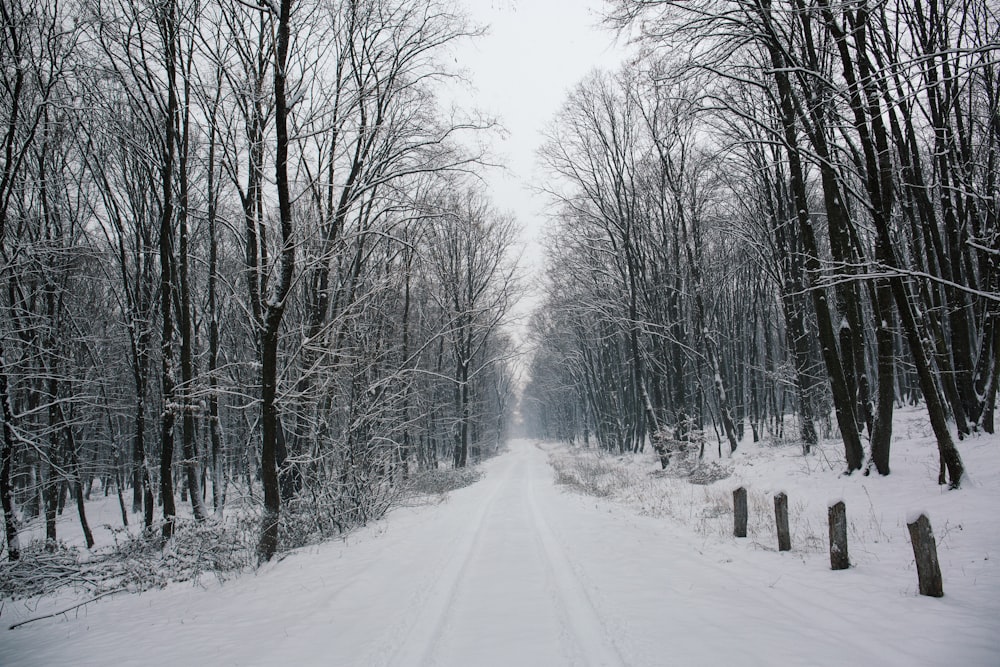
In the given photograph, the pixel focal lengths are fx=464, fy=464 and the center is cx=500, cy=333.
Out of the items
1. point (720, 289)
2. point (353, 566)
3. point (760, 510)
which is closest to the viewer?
point (353, 566)

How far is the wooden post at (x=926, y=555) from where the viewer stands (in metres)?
4.65

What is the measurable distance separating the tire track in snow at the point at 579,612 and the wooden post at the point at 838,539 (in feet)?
10.2

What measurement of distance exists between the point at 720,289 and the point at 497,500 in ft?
61.1

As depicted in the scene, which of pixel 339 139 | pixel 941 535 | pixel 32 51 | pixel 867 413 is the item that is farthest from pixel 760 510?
pixel 32 51

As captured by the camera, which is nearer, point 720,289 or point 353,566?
point 353,566

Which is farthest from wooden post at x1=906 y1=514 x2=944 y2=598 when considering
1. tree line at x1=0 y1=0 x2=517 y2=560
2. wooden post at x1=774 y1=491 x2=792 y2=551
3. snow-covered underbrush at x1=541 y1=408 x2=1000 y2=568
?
tree line at x1=0 y1=0 x2=517 y2=560

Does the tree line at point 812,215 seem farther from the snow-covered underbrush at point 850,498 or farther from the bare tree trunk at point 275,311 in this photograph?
the bare tree trunk at point 275,311

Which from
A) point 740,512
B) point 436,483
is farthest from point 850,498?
point 436,483

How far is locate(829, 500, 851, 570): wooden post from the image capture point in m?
5.67

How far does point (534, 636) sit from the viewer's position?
451cm

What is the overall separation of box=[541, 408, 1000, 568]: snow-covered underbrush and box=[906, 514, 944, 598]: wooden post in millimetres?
167

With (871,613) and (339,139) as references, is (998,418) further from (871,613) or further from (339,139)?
(339,139)

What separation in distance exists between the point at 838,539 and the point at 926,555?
1.09 meters

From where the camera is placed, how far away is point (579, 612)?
5.04 meters
